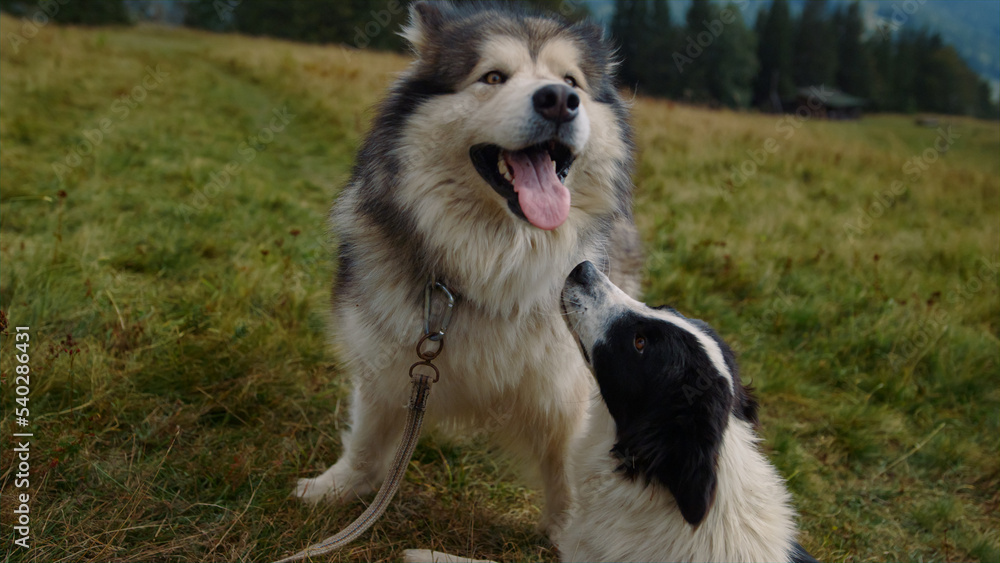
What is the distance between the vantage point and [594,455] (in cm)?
216

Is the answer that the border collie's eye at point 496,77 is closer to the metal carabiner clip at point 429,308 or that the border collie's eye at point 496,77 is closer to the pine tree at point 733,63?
the metal carabiner clip at point 429,308

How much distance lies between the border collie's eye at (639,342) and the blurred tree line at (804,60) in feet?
63.3

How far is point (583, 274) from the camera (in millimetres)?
2178

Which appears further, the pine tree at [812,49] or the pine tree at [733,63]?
the pine tree at [812,49]

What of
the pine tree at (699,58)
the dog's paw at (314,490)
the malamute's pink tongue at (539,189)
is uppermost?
the pine tree at (699,58)

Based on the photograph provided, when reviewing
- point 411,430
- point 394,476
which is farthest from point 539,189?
point 394,476

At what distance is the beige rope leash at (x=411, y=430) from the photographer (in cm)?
208

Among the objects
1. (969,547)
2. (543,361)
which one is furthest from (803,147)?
(543,361)

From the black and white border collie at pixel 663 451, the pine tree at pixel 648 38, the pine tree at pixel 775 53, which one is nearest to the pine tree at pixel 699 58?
the pine tree at pixel 648 38

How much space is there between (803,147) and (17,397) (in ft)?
32.5

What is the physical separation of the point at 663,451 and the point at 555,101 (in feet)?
3.59

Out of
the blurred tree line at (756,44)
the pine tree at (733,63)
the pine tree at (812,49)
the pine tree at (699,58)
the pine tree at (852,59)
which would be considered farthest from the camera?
the pine tree at (852,59)

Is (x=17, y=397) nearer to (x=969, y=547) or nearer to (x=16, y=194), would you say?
(x=16, y=194)

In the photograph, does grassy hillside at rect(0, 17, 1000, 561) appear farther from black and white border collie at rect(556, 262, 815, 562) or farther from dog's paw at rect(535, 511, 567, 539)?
black and white border collie at rect(556, 262, 815, 562)
